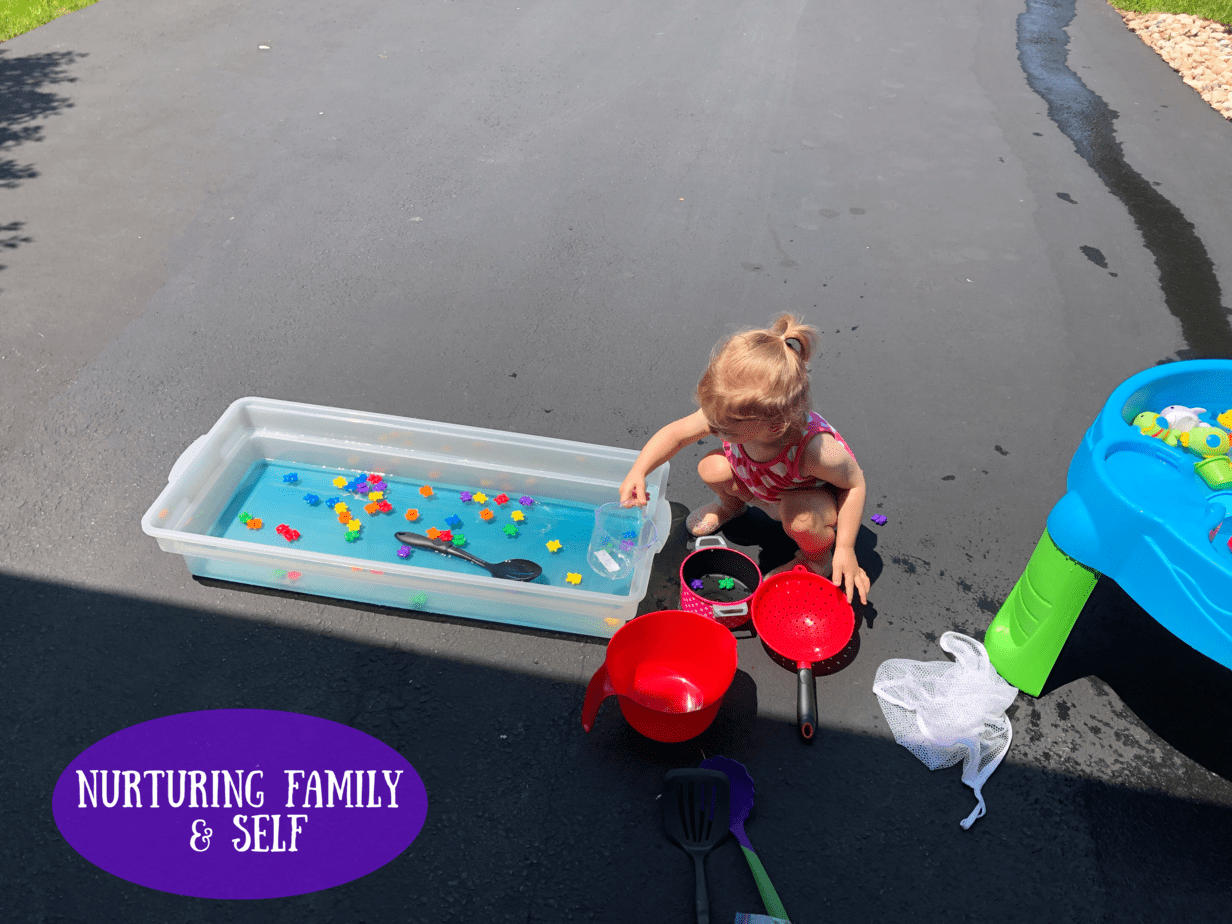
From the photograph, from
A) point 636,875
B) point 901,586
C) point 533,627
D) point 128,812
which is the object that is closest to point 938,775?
point 901,586

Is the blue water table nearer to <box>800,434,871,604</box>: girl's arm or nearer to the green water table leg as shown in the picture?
the green water table leg

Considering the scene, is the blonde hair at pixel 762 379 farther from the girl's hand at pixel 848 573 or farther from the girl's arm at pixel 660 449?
the girl's hand at pixel 848 573

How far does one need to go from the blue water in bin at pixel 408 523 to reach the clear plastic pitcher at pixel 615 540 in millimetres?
29

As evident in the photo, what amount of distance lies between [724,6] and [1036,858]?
6.55m

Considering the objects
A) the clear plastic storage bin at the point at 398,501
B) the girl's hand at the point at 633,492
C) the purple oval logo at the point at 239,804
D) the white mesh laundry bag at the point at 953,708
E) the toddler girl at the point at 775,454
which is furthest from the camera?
the girl's hand at the point at 633,492

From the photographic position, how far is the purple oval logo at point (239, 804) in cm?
174

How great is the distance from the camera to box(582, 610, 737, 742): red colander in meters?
1.89

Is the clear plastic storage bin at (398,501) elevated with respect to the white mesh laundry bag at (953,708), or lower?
elevated

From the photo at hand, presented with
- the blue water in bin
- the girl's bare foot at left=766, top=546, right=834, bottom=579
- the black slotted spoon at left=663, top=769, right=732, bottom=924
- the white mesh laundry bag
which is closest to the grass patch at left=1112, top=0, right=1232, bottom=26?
the girl's bare foot at left=766, top=546, right=834, bottom=579

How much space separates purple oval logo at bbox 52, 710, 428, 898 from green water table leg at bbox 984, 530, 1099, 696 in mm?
1509

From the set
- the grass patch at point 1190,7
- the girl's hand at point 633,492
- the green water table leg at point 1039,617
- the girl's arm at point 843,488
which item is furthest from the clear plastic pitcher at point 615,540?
the grass patch at point 1190,7

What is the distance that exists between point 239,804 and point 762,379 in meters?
1.52

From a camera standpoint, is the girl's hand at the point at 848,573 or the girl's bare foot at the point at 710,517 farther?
the girl's bare foot at the point at 710,517

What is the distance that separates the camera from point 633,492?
2217mm
